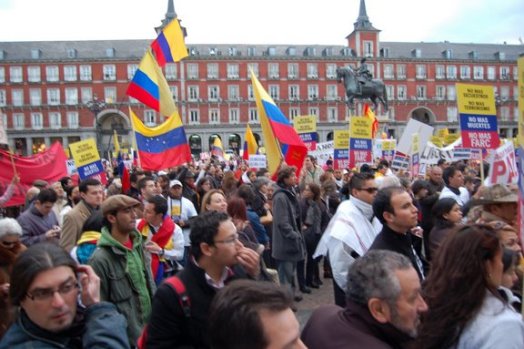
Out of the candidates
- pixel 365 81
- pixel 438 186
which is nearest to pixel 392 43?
pixel 365 81

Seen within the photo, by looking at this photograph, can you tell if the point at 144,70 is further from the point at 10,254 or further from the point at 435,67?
the point at 435,67

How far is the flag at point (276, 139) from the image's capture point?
776 centimetres

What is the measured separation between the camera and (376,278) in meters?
2.11

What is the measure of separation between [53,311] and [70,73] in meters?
65.8

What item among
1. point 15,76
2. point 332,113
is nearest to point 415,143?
point 332,113

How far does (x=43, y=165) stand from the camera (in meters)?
8.64

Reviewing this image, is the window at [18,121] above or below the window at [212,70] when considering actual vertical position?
below

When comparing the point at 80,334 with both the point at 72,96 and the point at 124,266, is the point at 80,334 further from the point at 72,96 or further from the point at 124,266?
the point at 72,96

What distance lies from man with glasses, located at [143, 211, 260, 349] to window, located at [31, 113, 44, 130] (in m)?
65.2

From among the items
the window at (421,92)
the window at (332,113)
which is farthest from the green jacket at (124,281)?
the window at (421,92)

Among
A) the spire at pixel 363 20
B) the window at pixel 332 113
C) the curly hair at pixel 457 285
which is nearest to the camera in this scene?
the curly hair at pixel 457 285

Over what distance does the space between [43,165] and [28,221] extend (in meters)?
3.44

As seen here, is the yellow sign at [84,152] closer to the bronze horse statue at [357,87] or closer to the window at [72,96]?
the bronze horse statue at [357,87]

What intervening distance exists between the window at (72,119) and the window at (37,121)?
10.8 feet
